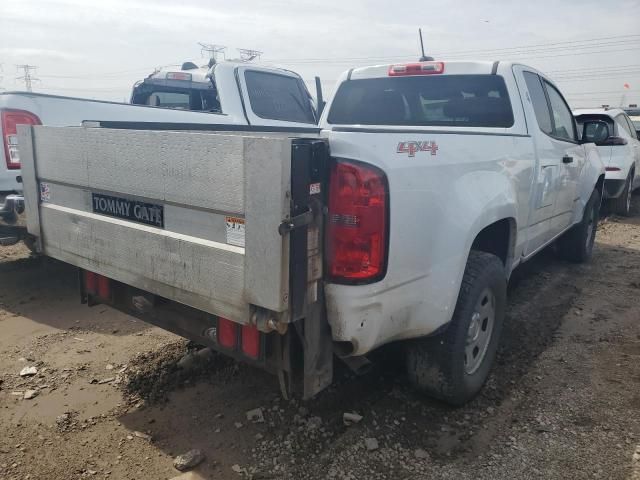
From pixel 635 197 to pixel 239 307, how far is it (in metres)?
12.0

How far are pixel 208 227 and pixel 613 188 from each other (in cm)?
868

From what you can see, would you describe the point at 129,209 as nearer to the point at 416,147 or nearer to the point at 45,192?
the point at 45,192

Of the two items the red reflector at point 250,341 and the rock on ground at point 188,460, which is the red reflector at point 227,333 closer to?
the red reflector at point 250,341

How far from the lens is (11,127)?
439cm

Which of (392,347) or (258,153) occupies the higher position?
(258,153)

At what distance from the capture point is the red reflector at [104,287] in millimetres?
2971

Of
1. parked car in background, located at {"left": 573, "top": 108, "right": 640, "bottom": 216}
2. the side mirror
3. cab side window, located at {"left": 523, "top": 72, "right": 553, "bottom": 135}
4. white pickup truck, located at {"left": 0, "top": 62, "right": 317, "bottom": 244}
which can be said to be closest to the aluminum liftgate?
white pickup truck, located at {"left": 0, "top": 62, "right": 317, "bottom": 244}

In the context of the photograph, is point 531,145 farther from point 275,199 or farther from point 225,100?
point 225,100

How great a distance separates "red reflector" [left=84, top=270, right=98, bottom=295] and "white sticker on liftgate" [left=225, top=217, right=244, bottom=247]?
4.10 feet

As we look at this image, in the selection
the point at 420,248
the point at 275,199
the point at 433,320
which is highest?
the point at 275,199

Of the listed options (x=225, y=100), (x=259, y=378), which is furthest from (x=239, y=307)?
(x=225, y=100)

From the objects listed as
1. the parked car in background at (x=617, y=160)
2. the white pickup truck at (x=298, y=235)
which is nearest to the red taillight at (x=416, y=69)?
the white pickup truck at (x=298, y=235)

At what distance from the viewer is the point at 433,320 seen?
259 cm

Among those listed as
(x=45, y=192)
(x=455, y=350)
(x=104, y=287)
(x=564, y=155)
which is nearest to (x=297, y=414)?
(x=455, y=350)
